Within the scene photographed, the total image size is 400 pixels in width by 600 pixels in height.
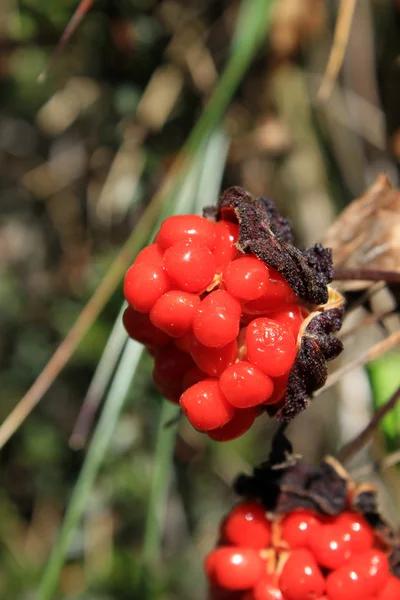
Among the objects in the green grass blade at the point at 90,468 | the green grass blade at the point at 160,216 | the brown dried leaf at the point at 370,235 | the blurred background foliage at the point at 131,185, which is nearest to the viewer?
the brown dried leaf at the point at 370,235

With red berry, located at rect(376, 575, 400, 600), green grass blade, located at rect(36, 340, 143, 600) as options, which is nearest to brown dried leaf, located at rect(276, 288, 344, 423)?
red berry, located at rect(376, 575, 400, 600)

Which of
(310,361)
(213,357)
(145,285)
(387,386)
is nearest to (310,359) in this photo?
(310,361)

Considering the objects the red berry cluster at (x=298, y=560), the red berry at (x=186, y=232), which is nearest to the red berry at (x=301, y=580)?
the red berry cluster at (x=298, y=560)

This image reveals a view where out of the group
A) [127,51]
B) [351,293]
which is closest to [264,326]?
[351,293]

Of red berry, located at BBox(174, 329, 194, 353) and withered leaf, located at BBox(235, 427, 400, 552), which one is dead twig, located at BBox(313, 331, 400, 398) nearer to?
withered leaf, located at BBox(235, 427, 400, 552)

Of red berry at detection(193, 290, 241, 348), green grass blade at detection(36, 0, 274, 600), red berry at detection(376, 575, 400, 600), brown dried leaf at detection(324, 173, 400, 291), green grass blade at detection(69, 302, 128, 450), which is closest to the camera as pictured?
red berry at detection(193, 290, 241, 348)

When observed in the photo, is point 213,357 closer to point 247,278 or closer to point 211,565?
point 247,278

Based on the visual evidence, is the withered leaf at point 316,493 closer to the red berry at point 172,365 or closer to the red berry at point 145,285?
the red berry at point 172,365
